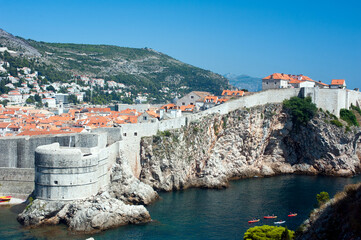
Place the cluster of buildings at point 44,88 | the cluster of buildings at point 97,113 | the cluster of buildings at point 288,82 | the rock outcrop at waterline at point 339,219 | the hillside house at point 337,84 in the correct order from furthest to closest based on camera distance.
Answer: the cluster of buildings at point 44,88
the hillside house at point 337,84
the cluster of buildings at point 288,82
the cluster of buildings at point 97,113
the rock outcrop at waterline at point 339,219

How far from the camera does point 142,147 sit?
36.7m

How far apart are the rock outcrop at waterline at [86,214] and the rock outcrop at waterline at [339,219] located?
16.0 m

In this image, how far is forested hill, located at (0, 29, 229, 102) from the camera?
113 m

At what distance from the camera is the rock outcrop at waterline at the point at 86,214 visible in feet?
90.1

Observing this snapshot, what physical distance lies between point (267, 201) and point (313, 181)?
889 cm

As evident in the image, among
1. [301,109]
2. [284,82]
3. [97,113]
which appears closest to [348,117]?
[301,109]

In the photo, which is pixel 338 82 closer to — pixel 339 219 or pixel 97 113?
pixel 97 113

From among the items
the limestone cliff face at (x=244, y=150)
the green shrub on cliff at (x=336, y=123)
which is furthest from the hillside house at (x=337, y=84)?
the green shrub on cliff at (x=336, y=123)

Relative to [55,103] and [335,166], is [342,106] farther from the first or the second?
[55,103]

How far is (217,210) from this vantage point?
104ft

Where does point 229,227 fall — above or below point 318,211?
below

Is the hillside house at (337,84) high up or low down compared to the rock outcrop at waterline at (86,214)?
up

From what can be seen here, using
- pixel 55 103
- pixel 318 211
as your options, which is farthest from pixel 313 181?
pixel 55 103

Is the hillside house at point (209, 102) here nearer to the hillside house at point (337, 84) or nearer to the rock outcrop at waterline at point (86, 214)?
the hillside house at point (337, 84)
